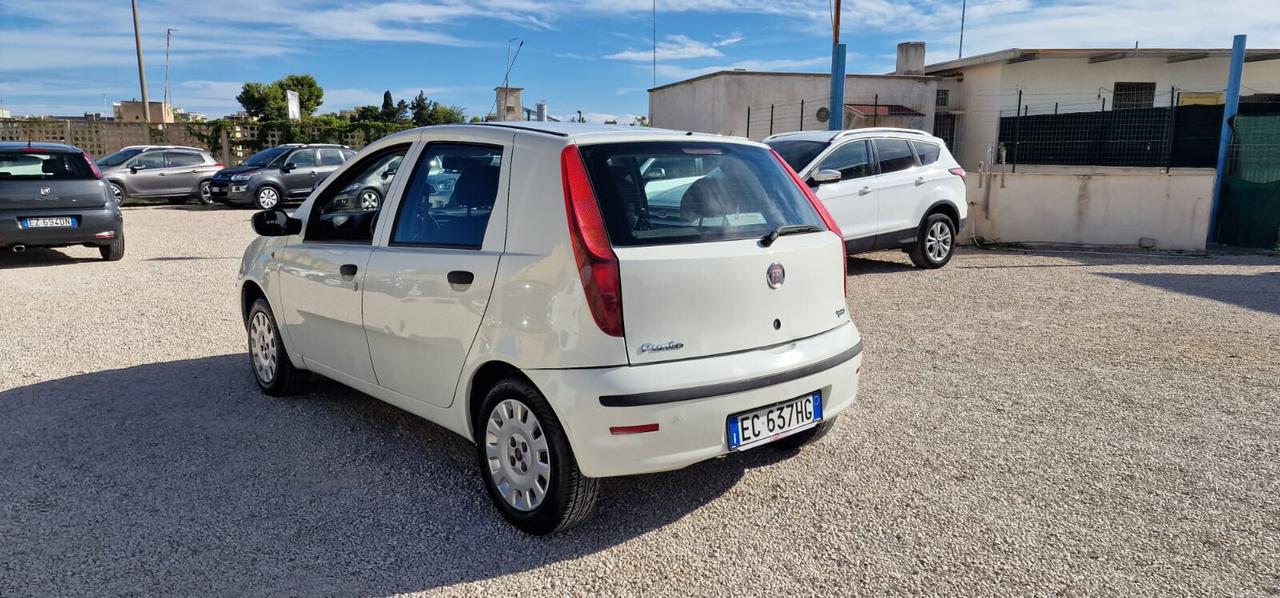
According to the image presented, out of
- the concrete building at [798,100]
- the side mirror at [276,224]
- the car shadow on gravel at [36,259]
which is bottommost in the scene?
the car shadow on gravel at [36,259]

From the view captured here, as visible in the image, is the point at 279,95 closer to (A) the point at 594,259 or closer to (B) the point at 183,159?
(B) the point at 183,159

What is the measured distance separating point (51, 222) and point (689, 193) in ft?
32.7

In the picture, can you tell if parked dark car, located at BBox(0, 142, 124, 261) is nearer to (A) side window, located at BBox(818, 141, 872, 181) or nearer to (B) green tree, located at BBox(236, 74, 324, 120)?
(A) side window, located at BBox(818, 141, 872, 181)

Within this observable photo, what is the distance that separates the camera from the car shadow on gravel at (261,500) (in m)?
3.14

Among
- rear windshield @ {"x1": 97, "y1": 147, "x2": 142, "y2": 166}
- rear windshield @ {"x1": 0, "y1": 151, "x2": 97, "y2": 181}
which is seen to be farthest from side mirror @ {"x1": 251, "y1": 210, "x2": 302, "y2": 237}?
rear windshield @ {"x1": 97, "y1": 147, "x2": 142, "y2": 166}

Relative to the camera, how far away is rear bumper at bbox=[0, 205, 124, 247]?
1009 centimetres

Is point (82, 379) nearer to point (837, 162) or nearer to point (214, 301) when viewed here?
point (214, 301)

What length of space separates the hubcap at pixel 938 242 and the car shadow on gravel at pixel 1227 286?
1.83 meters

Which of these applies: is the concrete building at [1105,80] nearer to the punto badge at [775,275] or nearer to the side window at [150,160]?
the side window at [150,160]

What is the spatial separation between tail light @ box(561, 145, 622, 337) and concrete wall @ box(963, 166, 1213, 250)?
38.1 feet

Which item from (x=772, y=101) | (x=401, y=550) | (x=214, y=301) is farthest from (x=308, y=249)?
(x=772, y=101)

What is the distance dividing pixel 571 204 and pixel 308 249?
2154mm

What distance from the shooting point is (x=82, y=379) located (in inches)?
224

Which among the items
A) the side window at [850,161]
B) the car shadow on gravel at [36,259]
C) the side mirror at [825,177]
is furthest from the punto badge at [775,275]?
the car shadow on gravel at [36,259]
